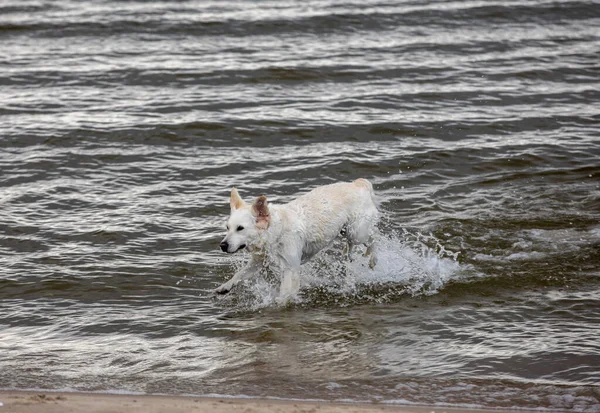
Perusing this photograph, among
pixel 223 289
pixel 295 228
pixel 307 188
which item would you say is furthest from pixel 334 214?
pixel 307 188

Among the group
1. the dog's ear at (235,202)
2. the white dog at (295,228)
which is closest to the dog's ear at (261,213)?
the white dog at (295,228)

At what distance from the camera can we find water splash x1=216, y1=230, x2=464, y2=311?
29.6 ft

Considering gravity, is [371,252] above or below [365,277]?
above

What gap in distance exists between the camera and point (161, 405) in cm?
630

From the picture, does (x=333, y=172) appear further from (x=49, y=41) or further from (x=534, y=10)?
(x=534, y=10)

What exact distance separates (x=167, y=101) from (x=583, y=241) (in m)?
8.64

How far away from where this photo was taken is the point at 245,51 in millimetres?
19188

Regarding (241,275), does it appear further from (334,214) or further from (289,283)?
(334,214)

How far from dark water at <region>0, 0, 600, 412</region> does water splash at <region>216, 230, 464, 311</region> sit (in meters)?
0.03

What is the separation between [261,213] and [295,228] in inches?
22.5

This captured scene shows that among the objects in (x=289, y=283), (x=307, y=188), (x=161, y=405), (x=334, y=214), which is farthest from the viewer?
(x=307, y=188)

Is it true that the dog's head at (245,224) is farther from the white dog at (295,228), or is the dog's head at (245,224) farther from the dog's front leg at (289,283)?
the dog's front leg at (289,283)

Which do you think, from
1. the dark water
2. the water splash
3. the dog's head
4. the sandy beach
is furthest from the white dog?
the sandy beach

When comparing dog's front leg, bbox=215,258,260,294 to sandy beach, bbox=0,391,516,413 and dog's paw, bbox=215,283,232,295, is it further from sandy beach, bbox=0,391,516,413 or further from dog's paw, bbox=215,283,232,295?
sandy beach, bbox=0,391,516,413
